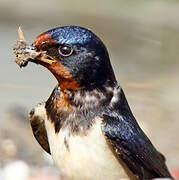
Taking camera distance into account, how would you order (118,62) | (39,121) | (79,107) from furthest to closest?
(118,62)
(39,121)
(79,107)

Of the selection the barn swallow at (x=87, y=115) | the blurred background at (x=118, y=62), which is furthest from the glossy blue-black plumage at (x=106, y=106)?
the blurred background at (x=118, y=62)

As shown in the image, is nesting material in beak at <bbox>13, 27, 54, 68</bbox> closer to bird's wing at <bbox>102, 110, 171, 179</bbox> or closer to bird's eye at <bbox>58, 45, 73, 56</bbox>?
bird's eye at <bbox>58, 45, 73, 56</bbox>

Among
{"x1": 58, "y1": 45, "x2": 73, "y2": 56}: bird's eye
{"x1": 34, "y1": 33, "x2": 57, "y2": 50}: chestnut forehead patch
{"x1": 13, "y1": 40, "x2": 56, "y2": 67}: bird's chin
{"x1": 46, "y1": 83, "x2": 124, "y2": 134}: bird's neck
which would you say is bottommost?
{"x1": 46, "y1": 83, "x2": 124, "y2": 134}: bird's neck

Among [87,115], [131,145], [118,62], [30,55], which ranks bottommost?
[118,62]

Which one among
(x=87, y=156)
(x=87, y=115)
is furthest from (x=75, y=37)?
(x=87, y=156)

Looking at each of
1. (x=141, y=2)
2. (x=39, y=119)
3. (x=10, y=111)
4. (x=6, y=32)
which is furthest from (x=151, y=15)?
(x=39, y=119)

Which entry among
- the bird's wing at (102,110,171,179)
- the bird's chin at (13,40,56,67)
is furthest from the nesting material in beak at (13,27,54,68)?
the bird's wing at (102,110,171,179)

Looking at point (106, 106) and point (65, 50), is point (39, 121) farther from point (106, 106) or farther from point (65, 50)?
point (65, 50)
